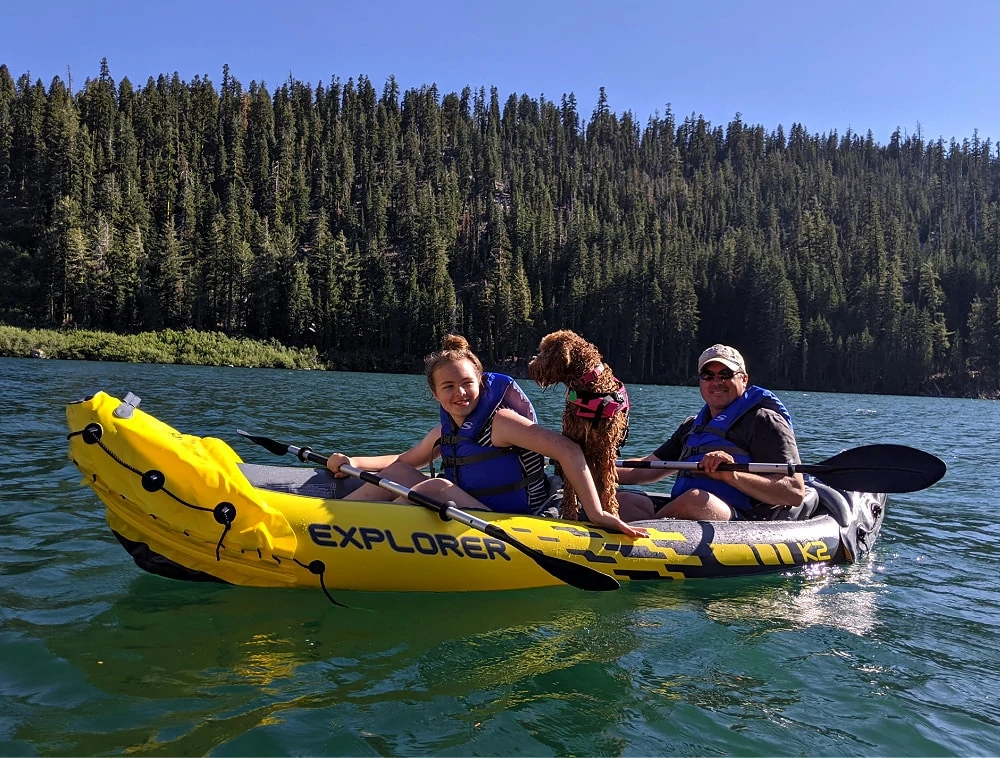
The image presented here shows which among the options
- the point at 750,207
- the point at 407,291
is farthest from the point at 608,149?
the point at 407,291

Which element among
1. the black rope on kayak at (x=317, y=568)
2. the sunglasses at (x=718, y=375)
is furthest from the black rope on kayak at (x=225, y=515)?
the sunglasses at (x=718, y=375)

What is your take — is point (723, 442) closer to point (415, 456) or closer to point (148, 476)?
Answer: point (415, 456)

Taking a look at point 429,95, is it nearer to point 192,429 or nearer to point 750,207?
point 750,207

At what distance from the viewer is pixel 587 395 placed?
5473 mm

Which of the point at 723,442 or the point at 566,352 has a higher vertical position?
the point at 566,352

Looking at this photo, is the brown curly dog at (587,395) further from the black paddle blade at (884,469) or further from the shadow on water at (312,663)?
the black paddle blade at (884,469)

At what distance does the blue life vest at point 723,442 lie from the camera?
6.95 m

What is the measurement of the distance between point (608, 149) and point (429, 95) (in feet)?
116

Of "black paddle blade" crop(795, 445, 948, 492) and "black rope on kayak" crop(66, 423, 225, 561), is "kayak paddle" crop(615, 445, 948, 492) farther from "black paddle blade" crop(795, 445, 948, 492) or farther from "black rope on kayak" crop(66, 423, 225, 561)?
"black rope on kayak" crop(66, 423, 225, 561)

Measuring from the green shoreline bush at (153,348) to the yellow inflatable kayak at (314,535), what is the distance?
5005cm

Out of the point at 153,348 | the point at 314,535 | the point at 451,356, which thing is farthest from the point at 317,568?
the point at 153,348

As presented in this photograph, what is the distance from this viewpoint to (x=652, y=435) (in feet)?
61.4

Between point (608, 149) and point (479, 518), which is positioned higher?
point (608, 149)

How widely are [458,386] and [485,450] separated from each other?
25.1 inches
